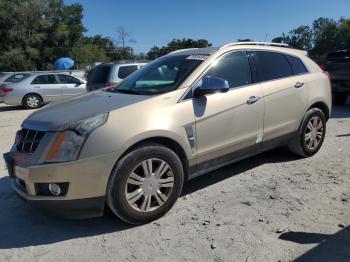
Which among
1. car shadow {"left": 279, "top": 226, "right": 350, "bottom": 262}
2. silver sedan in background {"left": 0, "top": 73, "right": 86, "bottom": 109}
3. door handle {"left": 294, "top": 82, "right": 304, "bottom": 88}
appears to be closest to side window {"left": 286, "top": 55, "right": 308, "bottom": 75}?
door handle {"left": 294, "top": 82, "right": 304, "bottom": 88}

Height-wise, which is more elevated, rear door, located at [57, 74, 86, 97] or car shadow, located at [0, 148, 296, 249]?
rear door, located at [57, 74, 86, 97]

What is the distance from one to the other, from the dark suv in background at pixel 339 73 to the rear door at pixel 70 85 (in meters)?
9.59

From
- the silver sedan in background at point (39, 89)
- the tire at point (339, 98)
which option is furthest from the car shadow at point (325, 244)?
the silver sedan in background at point (39, 89)

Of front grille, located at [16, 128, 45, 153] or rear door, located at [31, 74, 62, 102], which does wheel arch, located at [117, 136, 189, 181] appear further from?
rear door, located at [31, 74, 62, 102]

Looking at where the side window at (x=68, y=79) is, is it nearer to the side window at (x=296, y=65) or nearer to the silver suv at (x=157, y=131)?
the silver suv at (x=157, y=131)

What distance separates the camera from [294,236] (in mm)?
3693

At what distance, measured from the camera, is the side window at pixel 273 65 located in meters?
5.35

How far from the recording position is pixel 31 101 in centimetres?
1625

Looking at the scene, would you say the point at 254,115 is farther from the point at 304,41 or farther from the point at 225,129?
the point at 304,41

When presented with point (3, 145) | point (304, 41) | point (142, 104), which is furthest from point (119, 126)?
point (304, 41)

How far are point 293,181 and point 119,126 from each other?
2.49 meters

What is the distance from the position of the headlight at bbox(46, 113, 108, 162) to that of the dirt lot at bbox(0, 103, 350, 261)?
0.82 m

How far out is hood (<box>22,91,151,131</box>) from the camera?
3.91 m

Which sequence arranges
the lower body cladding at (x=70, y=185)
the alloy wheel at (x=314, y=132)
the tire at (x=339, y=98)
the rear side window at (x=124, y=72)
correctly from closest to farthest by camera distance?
the lower body cladding at (x=70, y=185), the alloy wheel at (x=314, y=132), the rear side window at (x=124, y=72), the tire at (x=339, y=98)
